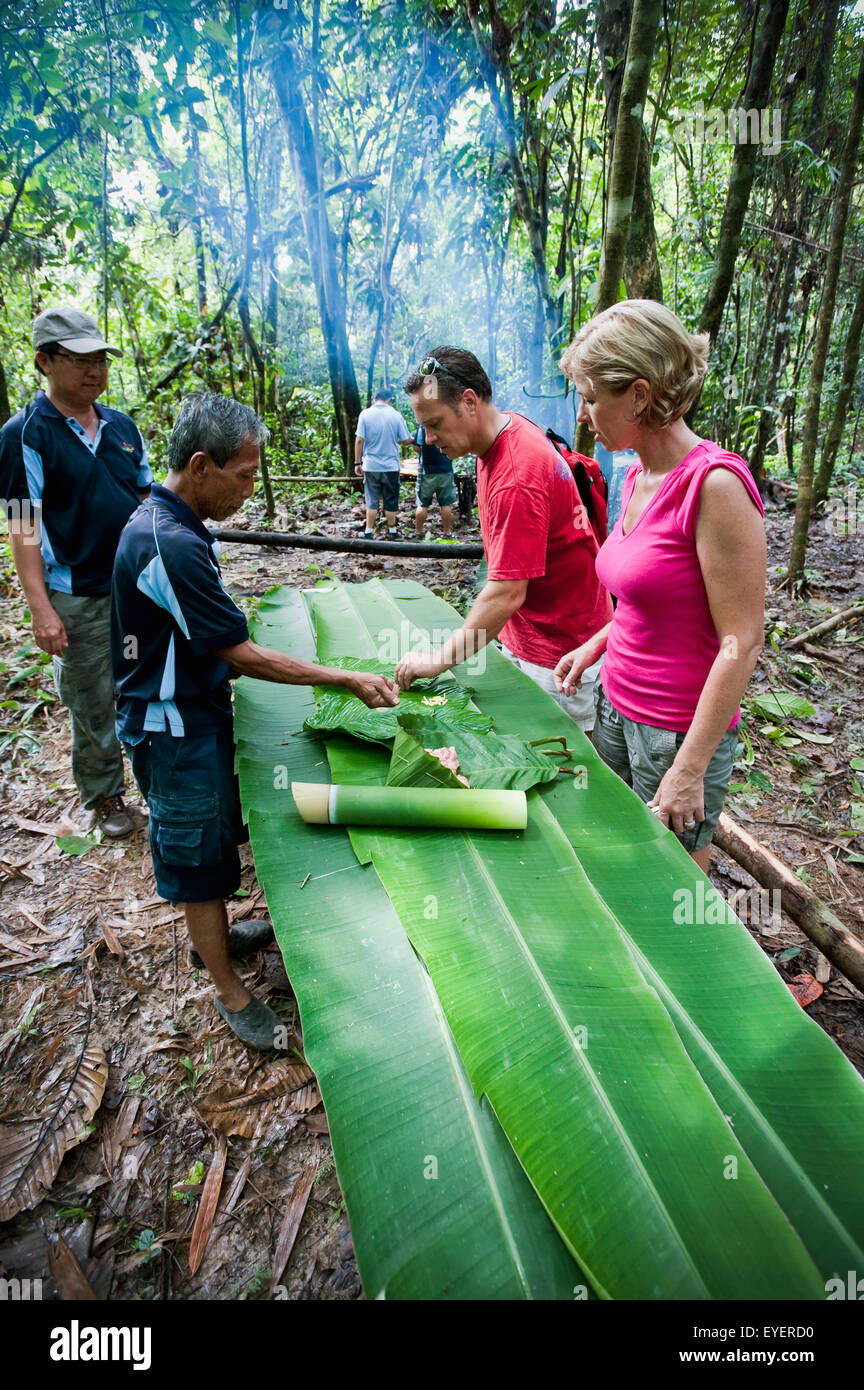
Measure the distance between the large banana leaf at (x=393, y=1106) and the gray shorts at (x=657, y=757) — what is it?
955 millimetres

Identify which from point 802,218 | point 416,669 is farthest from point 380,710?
point 802,218

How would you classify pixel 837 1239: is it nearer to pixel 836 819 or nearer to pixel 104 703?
pixel 836 819

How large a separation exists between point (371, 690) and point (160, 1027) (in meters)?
1.49

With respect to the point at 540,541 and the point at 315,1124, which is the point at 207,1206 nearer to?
the point at 315,1124

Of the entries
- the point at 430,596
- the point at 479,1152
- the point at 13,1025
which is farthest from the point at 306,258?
the point at 479,1152

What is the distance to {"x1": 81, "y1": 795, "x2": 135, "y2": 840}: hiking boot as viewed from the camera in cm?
356

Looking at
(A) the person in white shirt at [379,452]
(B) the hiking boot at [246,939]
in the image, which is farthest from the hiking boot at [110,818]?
(A) the person in white shirt at [379,452]

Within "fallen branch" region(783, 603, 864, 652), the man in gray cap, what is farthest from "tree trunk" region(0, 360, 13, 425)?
"fallen branch" region(783, 603, 864, 652)

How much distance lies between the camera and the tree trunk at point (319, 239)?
388 inches

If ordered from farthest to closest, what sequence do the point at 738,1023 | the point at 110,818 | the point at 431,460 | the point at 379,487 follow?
the point at 379,487, the point at 431,460, the point at 110,818, the point at 738,1023

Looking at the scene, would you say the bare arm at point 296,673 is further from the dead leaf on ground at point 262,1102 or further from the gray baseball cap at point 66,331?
the gray baseball cap at point 66,331

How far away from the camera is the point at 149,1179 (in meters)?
2.02
